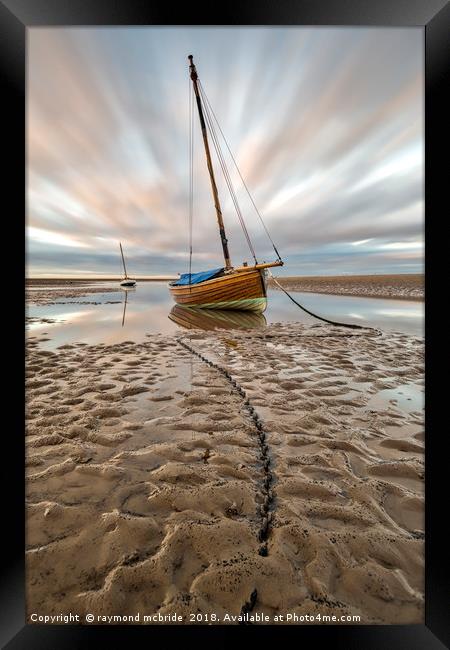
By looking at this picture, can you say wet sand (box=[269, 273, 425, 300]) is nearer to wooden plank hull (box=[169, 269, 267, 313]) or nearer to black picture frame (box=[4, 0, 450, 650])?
wooden plank hull (box=[169, 269, 267, 313])

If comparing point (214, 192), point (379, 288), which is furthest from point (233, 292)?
point (379, 288)

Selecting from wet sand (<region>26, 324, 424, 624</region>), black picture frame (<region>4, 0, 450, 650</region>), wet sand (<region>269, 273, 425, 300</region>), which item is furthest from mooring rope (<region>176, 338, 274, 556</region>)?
wet sand (<region>269, 273, 425, 300</region>)

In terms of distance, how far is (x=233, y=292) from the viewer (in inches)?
629

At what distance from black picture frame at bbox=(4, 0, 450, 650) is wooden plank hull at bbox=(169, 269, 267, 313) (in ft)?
44.2

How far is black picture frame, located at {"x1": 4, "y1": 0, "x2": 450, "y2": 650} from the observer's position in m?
1.22

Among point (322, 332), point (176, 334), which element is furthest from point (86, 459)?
point (322, 332)

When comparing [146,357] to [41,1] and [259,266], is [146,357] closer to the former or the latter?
[41,1]
